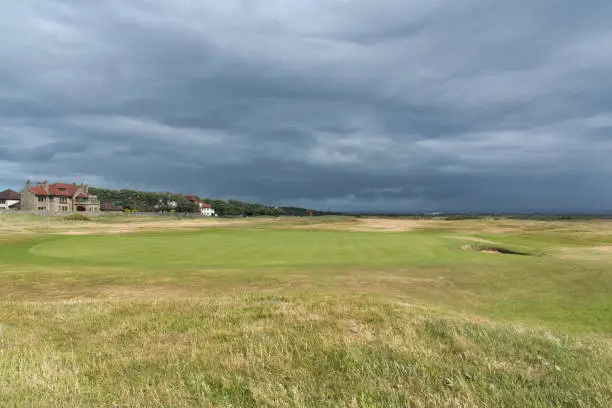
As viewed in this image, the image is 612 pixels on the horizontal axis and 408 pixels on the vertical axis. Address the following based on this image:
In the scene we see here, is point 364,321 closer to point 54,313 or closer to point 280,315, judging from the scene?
point 280,315

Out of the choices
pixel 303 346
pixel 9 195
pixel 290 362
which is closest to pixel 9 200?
pixel 9 195

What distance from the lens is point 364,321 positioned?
10.2 meters

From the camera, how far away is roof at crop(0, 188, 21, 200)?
167 metres

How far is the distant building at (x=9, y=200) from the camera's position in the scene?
166125 millimetres

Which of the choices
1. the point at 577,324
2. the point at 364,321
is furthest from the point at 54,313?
the point at 577,324

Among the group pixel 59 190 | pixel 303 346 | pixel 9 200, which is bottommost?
pixel 303 346

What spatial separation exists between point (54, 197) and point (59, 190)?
11.3ft

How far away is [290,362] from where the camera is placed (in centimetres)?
684

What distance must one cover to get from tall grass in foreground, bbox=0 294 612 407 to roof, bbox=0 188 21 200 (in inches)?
7788

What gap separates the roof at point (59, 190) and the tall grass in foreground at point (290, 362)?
173m

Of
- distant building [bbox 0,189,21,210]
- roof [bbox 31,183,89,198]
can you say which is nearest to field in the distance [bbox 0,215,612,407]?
roof [bbox 31,183,89,198]

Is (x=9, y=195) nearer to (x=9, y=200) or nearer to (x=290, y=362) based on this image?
(x=9, y=200)

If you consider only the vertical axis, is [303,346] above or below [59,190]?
below

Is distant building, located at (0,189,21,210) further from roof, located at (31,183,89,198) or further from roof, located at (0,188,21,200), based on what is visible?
roof, located at (31,183,89,198)
